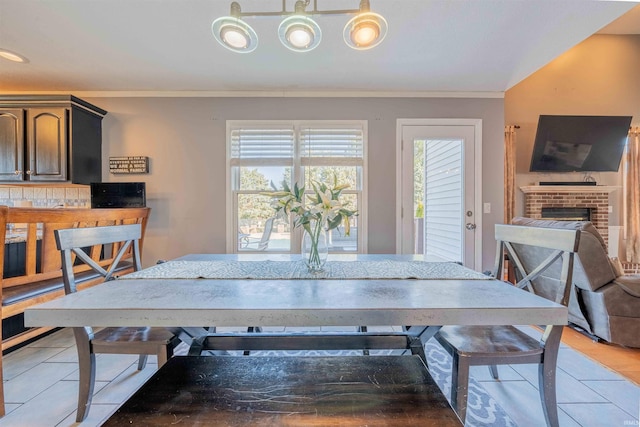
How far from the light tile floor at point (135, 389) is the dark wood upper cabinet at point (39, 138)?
1784 mm

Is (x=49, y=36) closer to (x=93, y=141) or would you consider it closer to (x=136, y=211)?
(x=93, y=141)

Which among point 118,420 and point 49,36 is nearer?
point 118,420

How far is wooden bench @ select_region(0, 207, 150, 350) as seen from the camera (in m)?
1.71

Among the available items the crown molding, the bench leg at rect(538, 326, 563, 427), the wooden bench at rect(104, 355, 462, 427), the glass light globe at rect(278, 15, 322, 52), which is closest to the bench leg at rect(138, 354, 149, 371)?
the wooden bench at rect(104, 355, 462, 427)

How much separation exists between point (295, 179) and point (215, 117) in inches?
47.5

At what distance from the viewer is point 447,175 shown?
130 inches

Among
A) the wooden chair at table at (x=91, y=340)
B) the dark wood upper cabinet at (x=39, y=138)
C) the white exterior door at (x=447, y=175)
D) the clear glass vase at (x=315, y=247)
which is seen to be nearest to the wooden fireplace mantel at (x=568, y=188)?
the white exterior door at (x=447, y=175)

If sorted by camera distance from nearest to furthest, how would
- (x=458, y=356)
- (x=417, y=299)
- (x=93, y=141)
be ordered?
(x=417, y=299), (x=458, y=356), (x=93, y=141)

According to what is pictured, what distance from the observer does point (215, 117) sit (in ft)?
10.7

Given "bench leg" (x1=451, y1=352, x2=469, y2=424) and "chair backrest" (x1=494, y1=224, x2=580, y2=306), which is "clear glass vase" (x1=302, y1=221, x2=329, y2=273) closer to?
"bench leg" (x1=451, y1=352, x2=469, y2=424)

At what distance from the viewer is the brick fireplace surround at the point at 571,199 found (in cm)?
402

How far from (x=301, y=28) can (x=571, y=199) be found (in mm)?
4724

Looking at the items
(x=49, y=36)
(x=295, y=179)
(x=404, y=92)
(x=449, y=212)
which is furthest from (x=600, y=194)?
(x=49, y=36)

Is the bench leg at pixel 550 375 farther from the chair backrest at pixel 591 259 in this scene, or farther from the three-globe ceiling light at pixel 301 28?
the three-globe ceiling light at pixel 301 28
